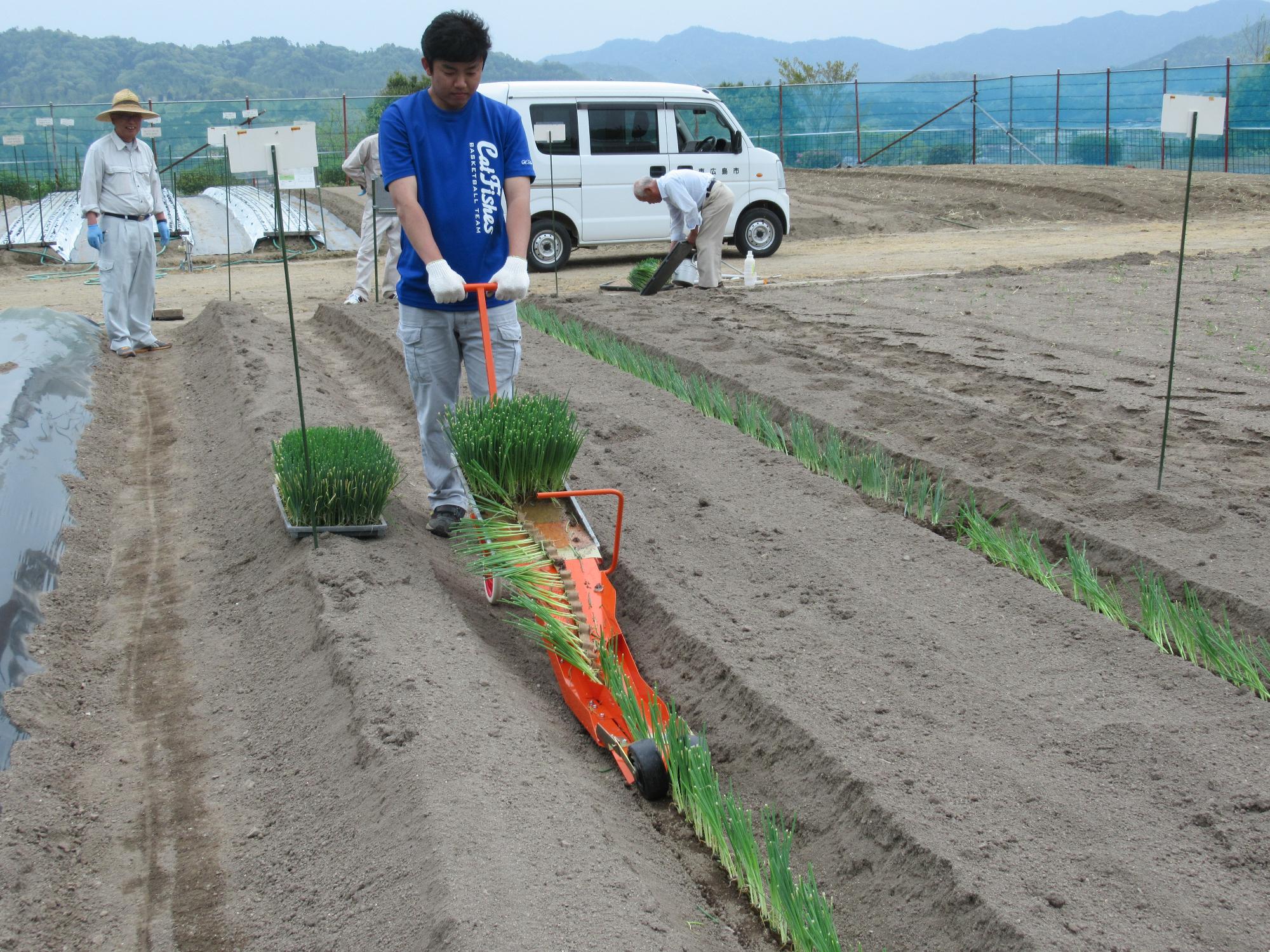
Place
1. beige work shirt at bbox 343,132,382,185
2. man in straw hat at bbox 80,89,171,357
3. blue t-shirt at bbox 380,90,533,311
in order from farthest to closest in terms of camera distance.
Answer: beige work shirt at bbox 343,132,382,185 → man in straw hat at bbox 80,89,171,357 → blue t-shirt at bbox 380,90,533,311

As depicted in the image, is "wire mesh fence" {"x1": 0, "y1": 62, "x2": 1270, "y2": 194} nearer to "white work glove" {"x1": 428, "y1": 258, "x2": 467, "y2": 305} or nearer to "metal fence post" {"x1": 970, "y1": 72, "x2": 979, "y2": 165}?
"metal fence post" {"x1": 970, "y1": 72, "x2": 979, "y2": 165}

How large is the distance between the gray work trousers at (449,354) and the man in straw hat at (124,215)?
4.51 meters

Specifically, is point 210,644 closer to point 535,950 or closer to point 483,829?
point 483,829

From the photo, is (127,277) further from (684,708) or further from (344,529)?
(684,708)

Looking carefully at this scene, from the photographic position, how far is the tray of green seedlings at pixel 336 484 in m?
4.25

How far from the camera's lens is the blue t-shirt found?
4.08m

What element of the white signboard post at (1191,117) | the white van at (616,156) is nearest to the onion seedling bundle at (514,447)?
the white signboard post at (1191,117)

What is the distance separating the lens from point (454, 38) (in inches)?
151

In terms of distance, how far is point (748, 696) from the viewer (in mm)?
3365

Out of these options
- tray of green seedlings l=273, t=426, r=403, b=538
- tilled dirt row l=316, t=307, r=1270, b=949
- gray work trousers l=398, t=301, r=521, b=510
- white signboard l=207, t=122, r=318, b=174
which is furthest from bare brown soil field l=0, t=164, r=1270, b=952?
white signboard l=207, t=122, r=318, b=174

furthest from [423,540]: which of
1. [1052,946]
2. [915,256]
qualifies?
[915,256]

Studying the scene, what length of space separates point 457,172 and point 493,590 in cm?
151

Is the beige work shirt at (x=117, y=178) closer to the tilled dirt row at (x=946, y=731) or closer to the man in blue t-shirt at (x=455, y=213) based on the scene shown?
the man in blue t-shirt at (x=455, y=213)

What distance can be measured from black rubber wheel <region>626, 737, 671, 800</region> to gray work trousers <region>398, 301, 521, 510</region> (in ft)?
5.33
